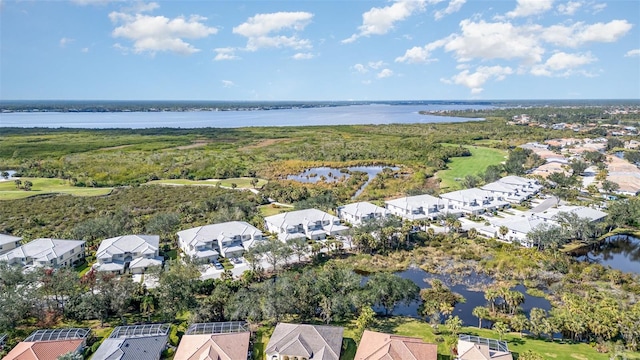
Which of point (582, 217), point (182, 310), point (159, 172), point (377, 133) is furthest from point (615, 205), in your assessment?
point (377, 133)

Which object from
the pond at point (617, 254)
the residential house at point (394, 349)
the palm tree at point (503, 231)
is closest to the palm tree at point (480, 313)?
the residential house at point (394, 349)

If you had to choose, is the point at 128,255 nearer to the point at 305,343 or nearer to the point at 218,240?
the point at 218,240

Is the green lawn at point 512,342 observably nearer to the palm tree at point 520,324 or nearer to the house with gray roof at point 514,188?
the palm tree at point 520,324

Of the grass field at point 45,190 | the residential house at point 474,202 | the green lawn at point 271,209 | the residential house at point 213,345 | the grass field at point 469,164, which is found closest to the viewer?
the residential house at point 213,345

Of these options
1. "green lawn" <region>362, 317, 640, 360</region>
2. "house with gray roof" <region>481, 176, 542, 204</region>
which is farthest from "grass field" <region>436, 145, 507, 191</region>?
"green lawn" <region>362, 317, 640, 360</region>

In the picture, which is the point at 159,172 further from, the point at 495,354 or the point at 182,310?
the point at 495,354

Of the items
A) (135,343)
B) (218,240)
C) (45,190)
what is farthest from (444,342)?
(45,190)

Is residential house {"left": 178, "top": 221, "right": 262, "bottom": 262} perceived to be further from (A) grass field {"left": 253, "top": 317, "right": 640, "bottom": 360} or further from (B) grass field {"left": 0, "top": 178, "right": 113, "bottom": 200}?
(B) grass field {"left": 0, "top": 178, "right": 113, "bottom": 200}
